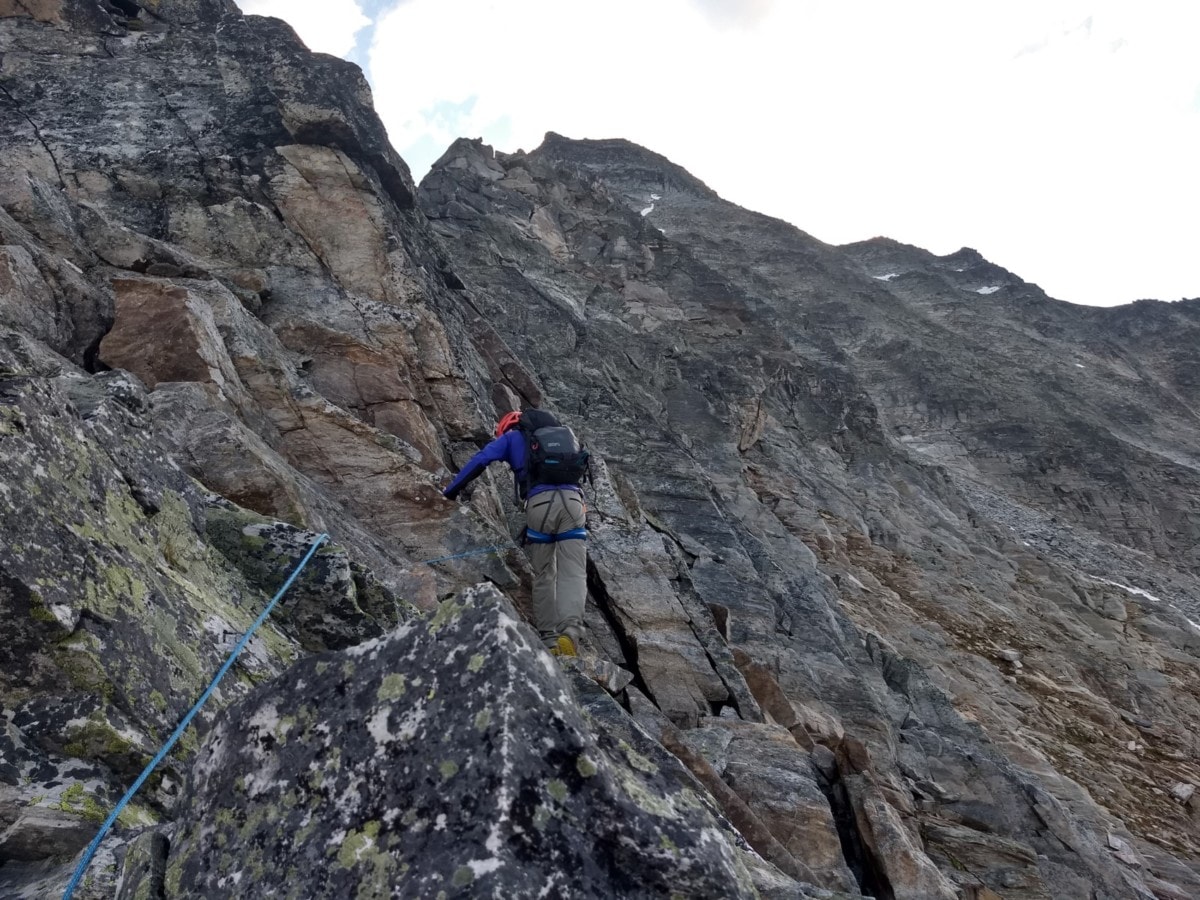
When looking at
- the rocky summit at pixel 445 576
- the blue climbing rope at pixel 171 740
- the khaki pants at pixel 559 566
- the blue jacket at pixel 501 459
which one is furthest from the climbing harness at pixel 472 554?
the blue climbing rope at pixel 171 740

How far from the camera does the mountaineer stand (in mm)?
10336

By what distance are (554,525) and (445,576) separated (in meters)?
1.69

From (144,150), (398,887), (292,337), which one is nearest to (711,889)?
(398,887)

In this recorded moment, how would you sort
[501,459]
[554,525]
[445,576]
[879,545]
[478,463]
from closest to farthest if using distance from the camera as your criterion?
1. [445,576]
2. [554,525]
3. [478,463]
4. [501,459]
5. [879,545]

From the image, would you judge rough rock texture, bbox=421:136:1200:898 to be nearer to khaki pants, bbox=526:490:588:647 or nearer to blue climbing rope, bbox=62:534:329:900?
khaki pants, bbox=526:490:588:647

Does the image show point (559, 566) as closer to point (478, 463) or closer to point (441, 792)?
point (478, 463)

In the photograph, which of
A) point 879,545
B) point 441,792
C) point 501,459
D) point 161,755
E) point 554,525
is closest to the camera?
point 441,792

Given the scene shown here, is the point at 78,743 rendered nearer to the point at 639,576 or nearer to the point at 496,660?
the point at 496,660

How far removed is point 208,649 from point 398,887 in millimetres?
3001

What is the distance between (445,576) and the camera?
1024 centimetres

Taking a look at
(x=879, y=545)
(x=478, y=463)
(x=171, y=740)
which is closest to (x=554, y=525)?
(x=478, y=463)

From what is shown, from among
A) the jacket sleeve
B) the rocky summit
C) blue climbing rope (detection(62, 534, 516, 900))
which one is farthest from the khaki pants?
blue climbing rope (detection(62, 534, 516, 900))

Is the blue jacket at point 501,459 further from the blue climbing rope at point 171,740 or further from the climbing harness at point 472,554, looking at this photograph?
the blue climbing rope at point 171,740

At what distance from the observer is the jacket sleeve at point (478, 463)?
1057 cm
